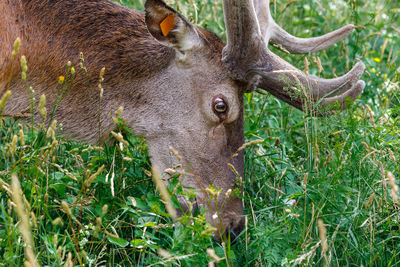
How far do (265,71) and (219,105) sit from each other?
421mm

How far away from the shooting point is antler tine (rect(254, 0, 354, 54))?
15.3 feet

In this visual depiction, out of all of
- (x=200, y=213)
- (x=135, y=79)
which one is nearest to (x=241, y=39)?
(x=135, y=79)

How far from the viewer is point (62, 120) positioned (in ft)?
14.2

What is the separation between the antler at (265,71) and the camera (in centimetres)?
388

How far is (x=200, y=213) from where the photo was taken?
3.29 meters

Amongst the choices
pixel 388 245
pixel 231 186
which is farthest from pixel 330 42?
pixel 388 245

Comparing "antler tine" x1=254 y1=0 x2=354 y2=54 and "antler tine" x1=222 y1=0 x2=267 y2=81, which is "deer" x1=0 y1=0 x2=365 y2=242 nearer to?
"antler tine" x1=222 y1=0 x2=267 y2=81

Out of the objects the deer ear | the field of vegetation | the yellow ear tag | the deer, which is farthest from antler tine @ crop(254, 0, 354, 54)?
the yellow ear tag

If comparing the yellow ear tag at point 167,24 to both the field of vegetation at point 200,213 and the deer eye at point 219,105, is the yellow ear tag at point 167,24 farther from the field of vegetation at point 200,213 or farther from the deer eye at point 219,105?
the field of vegetation at point 200,213

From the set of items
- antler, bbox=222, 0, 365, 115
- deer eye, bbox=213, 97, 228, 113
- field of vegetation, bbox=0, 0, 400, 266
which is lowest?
field of vegetation, bbox=0, 0, 400, 266

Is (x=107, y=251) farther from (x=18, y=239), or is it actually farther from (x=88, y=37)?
(x=88, y=37)

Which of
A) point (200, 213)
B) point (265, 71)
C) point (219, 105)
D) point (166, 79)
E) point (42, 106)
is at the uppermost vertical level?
point (42, 106)

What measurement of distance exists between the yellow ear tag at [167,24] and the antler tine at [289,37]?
932 millimetres

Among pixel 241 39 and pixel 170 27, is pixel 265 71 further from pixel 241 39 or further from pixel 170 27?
pixel 170 27
